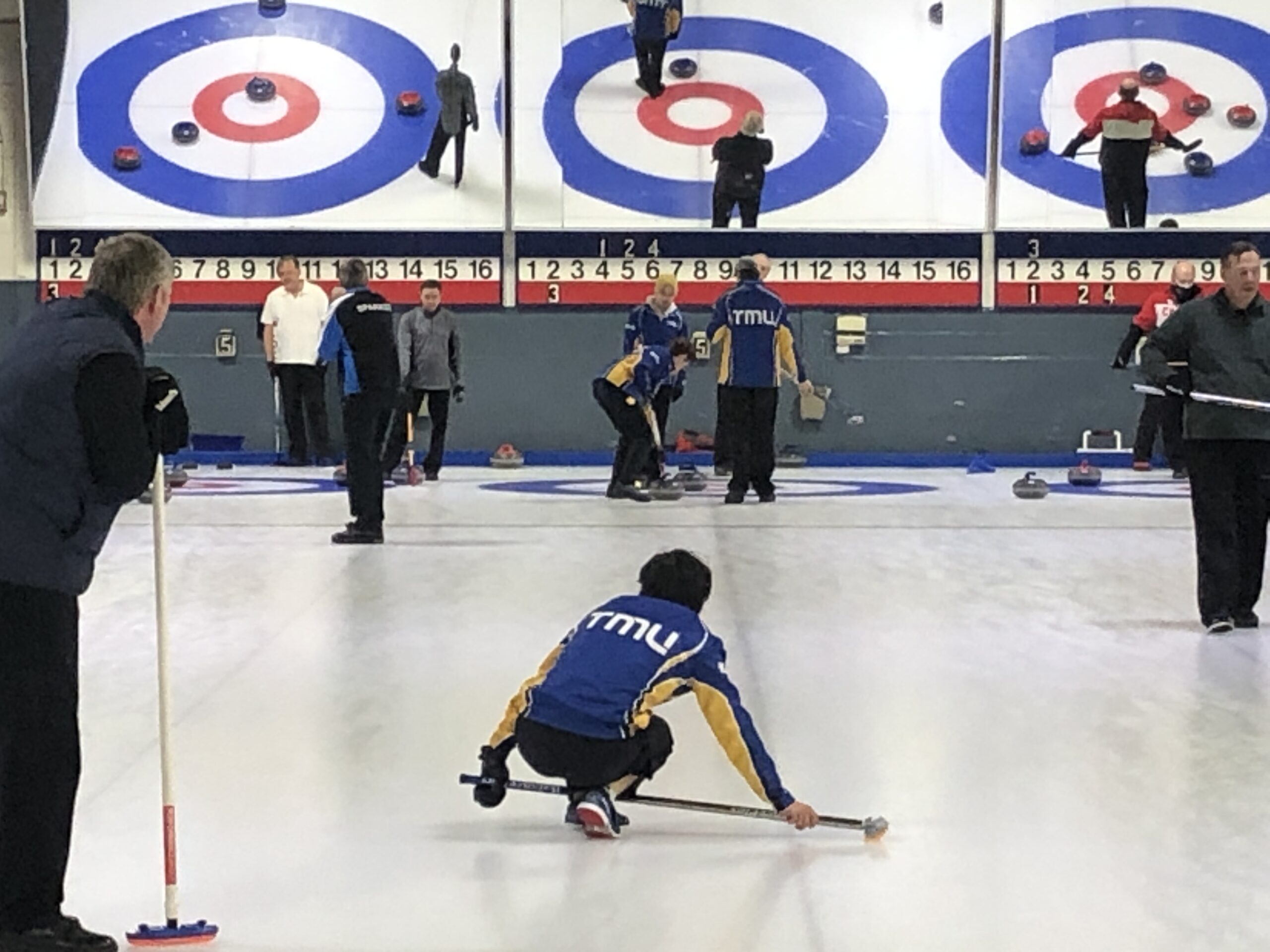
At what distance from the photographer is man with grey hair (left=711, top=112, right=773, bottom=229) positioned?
16.8 meters

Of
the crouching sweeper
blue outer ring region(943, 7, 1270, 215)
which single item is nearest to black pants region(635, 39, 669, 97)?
blue outer ring region(943, 7, 1270, 215)

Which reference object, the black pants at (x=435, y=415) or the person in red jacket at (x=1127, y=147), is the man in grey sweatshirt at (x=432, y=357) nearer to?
the black pants at (x=435, y=415)

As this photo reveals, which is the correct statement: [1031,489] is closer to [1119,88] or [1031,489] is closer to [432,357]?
[432,357]

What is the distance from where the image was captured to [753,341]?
12.5 metres

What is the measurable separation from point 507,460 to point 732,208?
3.54 m

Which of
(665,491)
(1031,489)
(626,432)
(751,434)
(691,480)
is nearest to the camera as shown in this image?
(626,432)

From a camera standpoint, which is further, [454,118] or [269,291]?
[269,291]

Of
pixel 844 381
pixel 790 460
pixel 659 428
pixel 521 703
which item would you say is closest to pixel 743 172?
pixel 844 381

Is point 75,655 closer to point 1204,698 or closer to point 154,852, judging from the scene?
point 154,852

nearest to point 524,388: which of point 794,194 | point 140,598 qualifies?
point 794,194

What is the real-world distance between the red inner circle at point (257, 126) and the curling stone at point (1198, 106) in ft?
30.1

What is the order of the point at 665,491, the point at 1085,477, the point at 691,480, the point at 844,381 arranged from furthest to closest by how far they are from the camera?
the point at 844,381 → the point at 1085,477 → the point at 691,480 → the point at 665,491

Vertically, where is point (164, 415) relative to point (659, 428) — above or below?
above

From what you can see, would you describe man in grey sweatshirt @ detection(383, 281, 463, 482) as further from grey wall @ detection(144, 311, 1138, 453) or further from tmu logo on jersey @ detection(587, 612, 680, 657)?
tmu logo on jersey @ detection(587, 612, 680, 657)
